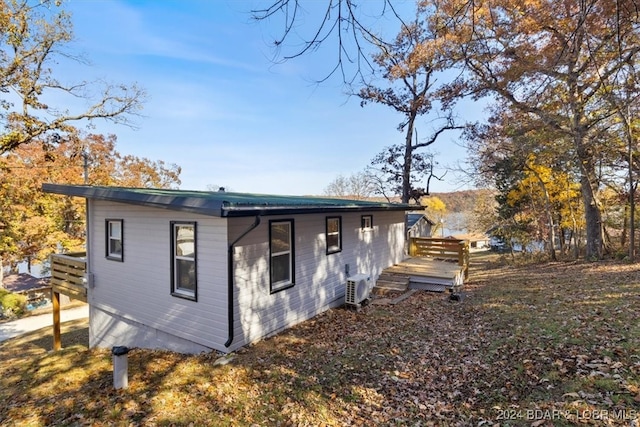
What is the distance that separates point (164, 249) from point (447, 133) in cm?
1539

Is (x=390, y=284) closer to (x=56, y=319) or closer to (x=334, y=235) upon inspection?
(x=334, y=235)

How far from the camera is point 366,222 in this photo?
32.7ft

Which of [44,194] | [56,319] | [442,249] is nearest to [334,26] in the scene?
[56,319]

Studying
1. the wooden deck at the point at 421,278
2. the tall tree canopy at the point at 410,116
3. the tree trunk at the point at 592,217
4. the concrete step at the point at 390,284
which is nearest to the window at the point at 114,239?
the concrete step at the point at 390,284

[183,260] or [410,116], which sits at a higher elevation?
[410,116]

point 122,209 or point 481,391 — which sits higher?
point 122,209

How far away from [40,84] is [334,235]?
14.7 metres

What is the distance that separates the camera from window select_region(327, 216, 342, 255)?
8094mm

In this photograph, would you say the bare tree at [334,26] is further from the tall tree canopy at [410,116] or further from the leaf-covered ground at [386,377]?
the tall tree canopy at [410,116]

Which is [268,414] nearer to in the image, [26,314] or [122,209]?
[122,209]

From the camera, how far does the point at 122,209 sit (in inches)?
280

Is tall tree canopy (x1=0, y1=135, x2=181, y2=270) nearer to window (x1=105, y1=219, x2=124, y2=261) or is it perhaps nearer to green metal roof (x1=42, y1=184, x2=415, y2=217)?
window (x1=105, y1=219, x2=124, y2=261)

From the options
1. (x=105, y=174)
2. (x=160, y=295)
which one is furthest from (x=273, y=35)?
(x=105, y=174)

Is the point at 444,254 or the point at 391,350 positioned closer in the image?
the point at 391,350
